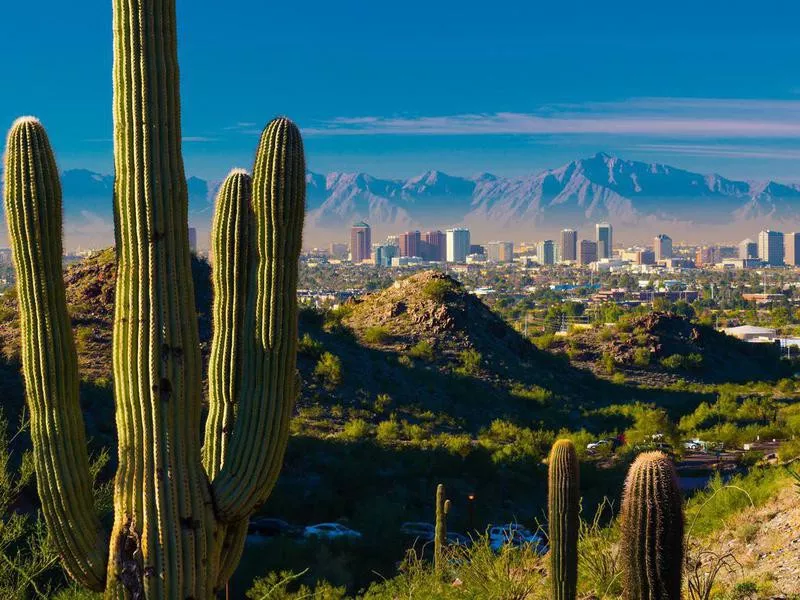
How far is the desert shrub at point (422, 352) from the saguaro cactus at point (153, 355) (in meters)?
27.1

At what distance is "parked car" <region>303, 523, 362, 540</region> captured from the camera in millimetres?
16795

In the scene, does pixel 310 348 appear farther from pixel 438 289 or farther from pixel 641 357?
pixel 641 357

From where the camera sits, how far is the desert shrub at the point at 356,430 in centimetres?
2436

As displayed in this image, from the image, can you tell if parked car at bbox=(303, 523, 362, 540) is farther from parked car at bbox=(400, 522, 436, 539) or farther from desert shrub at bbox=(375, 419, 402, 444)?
desert shrub at bbox=(375, 419, 402, 444)

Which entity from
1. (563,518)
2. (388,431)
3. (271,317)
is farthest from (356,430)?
(271,317)

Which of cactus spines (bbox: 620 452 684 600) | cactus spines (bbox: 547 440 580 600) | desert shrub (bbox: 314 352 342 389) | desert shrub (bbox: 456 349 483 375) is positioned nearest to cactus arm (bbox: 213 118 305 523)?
cactus spines (bbox: 620 452 684 600)

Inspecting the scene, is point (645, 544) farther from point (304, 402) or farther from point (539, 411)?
point (539, 411)

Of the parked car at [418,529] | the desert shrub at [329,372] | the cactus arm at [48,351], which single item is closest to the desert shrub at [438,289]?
the desert shrub at [329,372]

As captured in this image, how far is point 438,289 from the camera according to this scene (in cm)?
3775

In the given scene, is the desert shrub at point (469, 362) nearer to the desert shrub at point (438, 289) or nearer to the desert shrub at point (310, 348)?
the desert shrub at point (438, 289)

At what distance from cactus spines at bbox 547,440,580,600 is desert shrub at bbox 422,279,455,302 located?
27759mm

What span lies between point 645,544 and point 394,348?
27361 mm

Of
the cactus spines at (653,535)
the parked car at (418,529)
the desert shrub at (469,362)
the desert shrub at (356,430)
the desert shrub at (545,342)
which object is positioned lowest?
the parked car at (418,529)

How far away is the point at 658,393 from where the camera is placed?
36875mm
